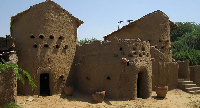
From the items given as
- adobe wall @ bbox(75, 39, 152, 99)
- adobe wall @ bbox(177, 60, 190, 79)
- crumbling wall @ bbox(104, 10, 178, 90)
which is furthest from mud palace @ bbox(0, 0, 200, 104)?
adobe wall @ bbox(177, 60, 190, 79)

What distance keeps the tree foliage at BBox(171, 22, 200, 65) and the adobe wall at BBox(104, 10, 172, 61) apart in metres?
12.5

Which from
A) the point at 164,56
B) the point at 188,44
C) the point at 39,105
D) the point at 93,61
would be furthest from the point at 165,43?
the point at 188,44

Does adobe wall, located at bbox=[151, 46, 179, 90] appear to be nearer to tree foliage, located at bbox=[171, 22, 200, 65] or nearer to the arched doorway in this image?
the arched doorway

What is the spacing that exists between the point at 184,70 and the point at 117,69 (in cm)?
901

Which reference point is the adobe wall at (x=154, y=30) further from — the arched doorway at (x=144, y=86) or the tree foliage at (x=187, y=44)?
the tree foliage at (x=187, y=44)

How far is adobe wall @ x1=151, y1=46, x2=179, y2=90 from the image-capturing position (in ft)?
56.4

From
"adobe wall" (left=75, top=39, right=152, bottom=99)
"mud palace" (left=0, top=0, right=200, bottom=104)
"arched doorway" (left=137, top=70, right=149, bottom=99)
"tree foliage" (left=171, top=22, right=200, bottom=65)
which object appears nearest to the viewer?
"adobe wall" (left=75, top=39, right=152, bottom=99)

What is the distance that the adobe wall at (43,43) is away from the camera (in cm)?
1404

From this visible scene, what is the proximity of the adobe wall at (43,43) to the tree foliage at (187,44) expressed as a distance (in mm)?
21593

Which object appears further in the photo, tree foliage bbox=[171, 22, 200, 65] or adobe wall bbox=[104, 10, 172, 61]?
tree foliage bbox=[171, 22, 200, 65]

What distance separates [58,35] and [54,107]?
5.93 m

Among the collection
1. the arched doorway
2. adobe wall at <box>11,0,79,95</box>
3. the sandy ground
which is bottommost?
the sandy ground

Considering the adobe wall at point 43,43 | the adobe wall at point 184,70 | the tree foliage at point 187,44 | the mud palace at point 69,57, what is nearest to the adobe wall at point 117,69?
the mud palace at point 69,57

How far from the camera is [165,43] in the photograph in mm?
18844
